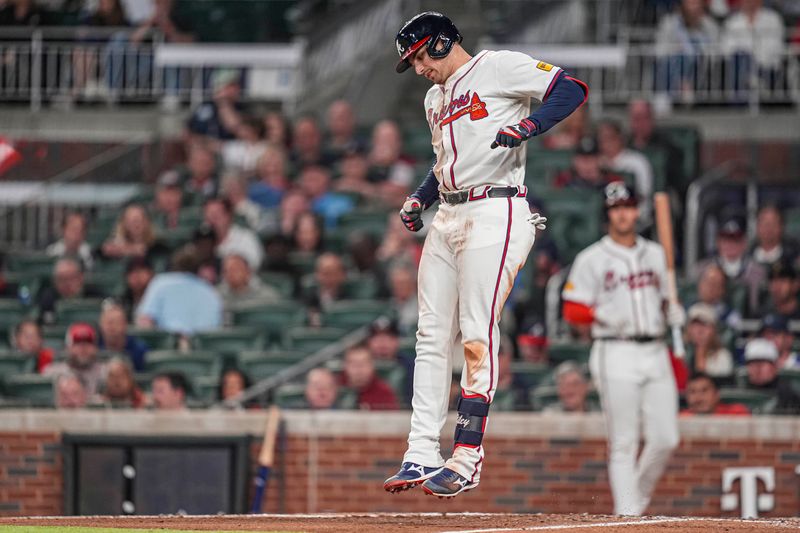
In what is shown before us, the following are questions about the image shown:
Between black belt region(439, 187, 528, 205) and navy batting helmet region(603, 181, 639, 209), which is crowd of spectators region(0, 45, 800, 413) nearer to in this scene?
navy batting helmet region(603, 181, 639, 209)

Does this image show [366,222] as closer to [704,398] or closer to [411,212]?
[704,398]

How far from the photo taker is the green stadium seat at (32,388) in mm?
11523

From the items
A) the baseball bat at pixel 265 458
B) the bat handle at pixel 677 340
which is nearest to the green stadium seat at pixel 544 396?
the bat handle at pixel 677 340

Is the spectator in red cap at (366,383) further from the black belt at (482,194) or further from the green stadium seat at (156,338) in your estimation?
the black belt at (482,194)

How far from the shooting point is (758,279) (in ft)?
41.5

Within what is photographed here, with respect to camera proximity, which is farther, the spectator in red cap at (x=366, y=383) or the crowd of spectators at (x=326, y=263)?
the crowd of spectators at (x=326, y=263)

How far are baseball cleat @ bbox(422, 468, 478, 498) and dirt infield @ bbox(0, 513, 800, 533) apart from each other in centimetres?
15

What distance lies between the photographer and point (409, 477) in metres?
7.09

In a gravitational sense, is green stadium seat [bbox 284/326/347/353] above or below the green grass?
above

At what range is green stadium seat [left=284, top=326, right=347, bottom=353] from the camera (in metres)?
12.2

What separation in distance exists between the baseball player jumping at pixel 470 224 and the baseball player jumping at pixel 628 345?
2.55 meters

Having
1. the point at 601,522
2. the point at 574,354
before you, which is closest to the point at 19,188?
the point at 574,354

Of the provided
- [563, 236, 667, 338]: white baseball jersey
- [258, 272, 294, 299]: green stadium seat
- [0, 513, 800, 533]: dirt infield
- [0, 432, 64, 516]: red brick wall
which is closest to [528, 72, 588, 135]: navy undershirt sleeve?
[0, 513, 800, 533]: dirt infield

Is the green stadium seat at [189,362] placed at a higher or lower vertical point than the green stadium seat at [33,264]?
lower
